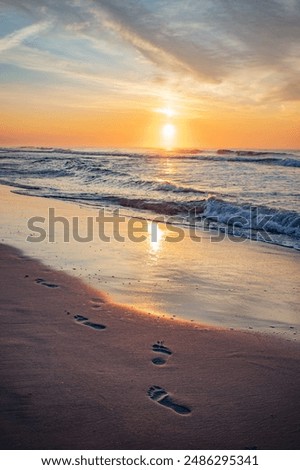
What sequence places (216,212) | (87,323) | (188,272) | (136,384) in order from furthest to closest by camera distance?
(216,212), (188,272), (87,323), (136,384)

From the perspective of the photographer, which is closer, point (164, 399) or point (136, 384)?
point (164, 399)

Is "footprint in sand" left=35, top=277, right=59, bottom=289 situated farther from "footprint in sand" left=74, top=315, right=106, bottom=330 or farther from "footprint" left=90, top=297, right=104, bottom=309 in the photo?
"footprint in sand" left=74, top=315, right=106, bottom=330

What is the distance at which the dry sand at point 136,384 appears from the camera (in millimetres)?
2848

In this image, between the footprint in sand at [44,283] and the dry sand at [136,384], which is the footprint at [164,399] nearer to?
the dry sand at [136,384]

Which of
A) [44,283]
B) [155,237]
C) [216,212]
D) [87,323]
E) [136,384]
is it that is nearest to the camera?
[136,384]

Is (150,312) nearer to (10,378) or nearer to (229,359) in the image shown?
(229,359)

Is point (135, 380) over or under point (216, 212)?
under

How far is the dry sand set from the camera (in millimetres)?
2848

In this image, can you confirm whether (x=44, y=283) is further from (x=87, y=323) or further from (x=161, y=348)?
(x=161, y=348)

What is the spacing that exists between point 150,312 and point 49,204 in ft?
34.6

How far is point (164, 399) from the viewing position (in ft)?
10.7

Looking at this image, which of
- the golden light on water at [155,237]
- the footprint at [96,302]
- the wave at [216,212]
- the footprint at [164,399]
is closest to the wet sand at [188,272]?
the golden light on water at [155,237]

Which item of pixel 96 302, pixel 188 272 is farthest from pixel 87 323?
pixel 188 272

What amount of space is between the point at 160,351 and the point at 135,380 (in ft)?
2.10
